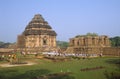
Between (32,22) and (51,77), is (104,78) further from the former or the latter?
(32,22)

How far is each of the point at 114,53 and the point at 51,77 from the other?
92.3 ft

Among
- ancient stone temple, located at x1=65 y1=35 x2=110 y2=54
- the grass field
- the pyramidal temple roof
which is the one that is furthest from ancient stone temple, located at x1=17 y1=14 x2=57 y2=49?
the grass field

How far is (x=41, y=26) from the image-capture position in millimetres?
53250

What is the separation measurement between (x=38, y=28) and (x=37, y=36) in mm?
2407

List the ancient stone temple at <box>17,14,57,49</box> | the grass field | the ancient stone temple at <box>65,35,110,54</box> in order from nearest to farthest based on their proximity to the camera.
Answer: the grass field
the ancient stone temple at <box>65,35,110,54</box>
the ancient stone temple at <box>17,14,57,49</box>

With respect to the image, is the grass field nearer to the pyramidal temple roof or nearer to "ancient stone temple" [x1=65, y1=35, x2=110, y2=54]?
"ancient stone temple" [x1=65, y1=35, x2=110, y2=54]

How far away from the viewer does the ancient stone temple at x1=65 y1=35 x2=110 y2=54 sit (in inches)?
1713

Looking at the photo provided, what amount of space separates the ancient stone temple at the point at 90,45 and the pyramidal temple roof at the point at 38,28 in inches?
349

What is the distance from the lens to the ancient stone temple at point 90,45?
4352 centimetres

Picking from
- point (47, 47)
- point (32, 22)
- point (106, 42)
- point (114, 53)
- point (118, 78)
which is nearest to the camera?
point (118, 78)

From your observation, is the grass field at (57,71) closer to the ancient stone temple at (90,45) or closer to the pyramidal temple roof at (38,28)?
the ancient stone temple at (90,45)

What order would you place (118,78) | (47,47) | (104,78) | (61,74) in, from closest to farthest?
1. (118,78)
2. (104,78)
3. (61,74)
4. (47,47)

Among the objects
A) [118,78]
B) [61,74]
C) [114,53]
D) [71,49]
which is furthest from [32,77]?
[71,49]

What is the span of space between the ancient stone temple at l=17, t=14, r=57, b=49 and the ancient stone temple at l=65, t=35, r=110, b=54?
7482 mm
